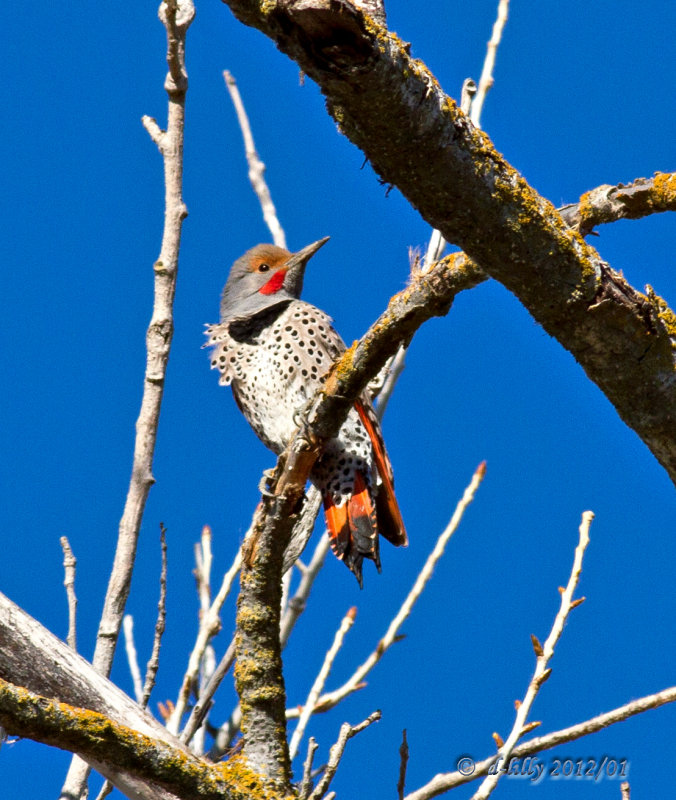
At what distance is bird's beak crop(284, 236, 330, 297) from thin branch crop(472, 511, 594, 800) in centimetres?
306

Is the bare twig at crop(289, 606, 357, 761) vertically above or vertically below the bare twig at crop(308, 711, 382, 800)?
above

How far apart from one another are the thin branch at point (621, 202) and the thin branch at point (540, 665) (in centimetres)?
136

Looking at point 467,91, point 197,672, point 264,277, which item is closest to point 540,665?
point 197,672

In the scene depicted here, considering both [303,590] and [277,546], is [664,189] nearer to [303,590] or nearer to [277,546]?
[277,546]

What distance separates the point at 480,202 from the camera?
233 cm

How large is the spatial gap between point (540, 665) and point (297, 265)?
3567mm

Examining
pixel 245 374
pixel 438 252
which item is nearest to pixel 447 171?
pixel 438 252

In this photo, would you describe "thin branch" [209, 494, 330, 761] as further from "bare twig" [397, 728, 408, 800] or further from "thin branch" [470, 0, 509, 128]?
"thin branch" [470, 0, 509, 128]

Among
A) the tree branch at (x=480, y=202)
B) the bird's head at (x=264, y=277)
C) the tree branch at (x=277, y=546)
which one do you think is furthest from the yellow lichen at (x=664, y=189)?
the bird's head at (x=264, y=277)

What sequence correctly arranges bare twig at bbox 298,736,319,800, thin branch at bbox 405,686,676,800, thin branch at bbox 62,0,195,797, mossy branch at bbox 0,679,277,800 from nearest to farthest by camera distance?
1. mossy branch at bbox 0,679,277,800
2. bare twig at bbox 298,736,319,800
3. thin branch at bbox 405,686,676,800
4. thin branch at bbox 62,0,195,797

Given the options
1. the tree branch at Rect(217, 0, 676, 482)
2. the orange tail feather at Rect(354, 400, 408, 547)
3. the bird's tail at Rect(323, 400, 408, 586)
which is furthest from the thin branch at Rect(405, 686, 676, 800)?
the orange tail feather at Rect(354, 400, 408, 547)

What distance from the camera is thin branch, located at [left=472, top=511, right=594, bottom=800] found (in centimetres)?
303

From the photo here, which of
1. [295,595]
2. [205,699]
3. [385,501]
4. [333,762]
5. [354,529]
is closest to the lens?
[333,762]

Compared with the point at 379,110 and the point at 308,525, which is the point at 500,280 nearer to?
the point at 379,110
